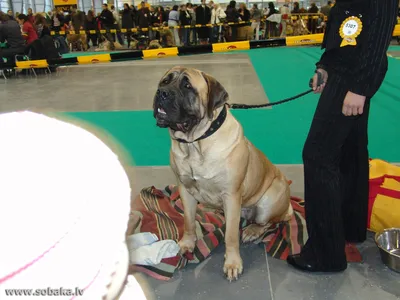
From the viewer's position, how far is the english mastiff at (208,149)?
2330mm

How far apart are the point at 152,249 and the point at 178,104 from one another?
99 centimetres

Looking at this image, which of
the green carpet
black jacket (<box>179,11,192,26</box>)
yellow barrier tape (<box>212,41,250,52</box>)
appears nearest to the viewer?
the green carpet

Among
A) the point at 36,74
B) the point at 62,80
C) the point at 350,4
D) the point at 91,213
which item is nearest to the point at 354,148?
the point at 350,4

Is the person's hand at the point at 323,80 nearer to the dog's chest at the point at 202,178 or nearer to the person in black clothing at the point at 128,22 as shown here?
the dog's chest at the point at 202,178

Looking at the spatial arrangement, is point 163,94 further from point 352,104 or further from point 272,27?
point 272,27

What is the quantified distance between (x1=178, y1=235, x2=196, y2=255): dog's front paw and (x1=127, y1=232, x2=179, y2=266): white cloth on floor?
2.7 inches

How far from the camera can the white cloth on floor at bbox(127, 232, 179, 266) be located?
2521mm

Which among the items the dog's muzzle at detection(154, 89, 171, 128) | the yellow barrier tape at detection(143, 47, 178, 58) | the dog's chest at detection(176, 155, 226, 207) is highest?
the yellow barrier tape at detection(143, 47, 178, 58)

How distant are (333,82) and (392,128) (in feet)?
11.0

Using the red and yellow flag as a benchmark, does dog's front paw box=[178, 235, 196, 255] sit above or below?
below

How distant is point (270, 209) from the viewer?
2824mm

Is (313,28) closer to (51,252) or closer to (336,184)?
(336,184)

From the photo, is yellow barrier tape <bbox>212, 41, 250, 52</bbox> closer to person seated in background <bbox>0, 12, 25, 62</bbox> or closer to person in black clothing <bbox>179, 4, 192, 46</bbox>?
person seated in background <bbox>0, 12, 25, 62</bbox>

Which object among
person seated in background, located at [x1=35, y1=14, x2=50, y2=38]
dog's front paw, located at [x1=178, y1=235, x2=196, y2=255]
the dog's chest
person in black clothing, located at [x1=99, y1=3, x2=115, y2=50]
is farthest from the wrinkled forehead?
person in black clothing, located at [x1=99, y1=3, x2=115, y2=50]
